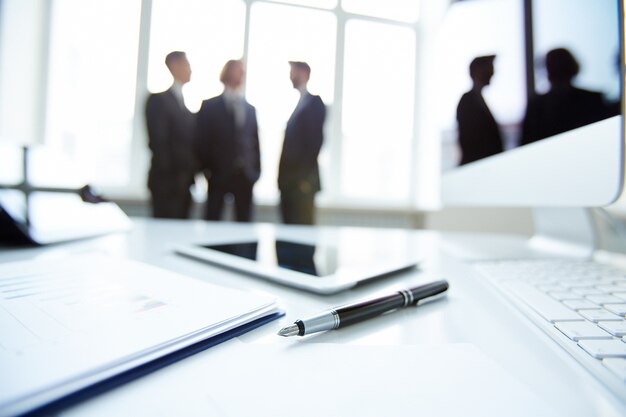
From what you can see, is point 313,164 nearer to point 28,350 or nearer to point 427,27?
point 427,27

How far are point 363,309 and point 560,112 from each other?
35 centimetres

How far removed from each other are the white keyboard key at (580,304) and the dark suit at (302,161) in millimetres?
2027

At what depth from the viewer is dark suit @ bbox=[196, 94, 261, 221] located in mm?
2115

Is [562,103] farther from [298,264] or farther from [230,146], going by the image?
[230,146]

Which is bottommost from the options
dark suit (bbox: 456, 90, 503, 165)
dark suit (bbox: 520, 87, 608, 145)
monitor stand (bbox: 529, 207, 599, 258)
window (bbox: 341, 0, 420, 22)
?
monitor stand (bbox: 529, 207, 599, 258)

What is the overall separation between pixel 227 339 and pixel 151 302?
0.06 m

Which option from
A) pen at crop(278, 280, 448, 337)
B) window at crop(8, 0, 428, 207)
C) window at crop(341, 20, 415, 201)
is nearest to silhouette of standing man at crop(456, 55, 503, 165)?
pen at crop(278, 280, 448, 337)

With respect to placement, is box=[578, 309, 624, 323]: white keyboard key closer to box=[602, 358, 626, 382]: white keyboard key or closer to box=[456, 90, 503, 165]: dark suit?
box=[602, 358, 626, 382]: white keyboard key

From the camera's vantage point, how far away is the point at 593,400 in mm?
140

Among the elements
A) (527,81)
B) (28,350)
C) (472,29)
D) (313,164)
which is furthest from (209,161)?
(28,350)

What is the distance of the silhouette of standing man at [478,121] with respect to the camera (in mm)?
540

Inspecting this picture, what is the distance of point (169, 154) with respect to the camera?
2068 millimetres

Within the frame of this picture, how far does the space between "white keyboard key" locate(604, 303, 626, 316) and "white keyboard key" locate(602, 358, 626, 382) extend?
2.5 inches

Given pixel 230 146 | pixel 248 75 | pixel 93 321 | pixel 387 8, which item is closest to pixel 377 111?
pixel 387 8
